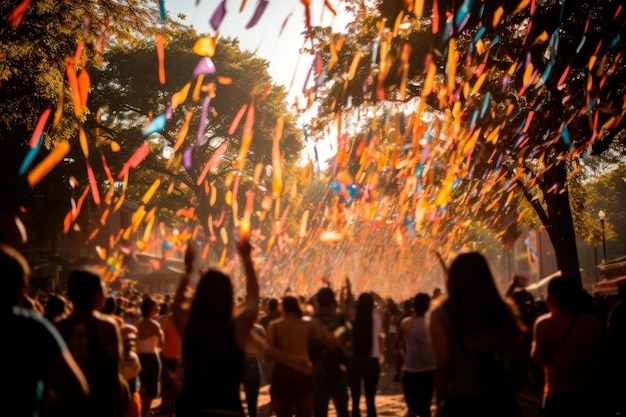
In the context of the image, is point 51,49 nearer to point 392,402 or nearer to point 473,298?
point 392,402

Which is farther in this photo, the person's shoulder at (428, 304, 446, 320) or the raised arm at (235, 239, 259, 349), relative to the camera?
the raised arm at (235, 239, 259, 349)

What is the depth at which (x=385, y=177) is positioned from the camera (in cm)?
2311

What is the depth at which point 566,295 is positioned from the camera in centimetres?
491

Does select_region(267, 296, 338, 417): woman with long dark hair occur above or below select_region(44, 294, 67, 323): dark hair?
below

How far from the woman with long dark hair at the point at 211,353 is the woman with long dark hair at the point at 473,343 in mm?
1169

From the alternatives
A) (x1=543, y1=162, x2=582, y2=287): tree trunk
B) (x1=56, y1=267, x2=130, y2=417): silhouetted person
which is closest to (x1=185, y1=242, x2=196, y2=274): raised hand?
(x1=56, y1=267, x2=130, y2=417): silhouetted person

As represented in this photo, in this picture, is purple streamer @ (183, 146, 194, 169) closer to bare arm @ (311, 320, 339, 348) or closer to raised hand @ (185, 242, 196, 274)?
bare arm @ (311, 320, 339, 348)

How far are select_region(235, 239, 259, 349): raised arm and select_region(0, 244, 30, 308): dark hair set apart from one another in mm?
1333

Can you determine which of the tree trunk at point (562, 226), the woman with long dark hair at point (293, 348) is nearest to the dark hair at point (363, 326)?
the woman with long dark hair at point (293, 348)

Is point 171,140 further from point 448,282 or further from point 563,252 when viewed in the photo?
point 448,282

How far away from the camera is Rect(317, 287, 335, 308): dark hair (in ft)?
23.9

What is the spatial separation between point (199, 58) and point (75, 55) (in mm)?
19076

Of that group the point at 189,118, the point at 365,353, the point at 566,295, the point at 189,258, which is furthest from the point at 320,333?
the point at 189,118

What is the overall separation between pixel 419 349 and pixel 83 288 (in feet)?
14.8
